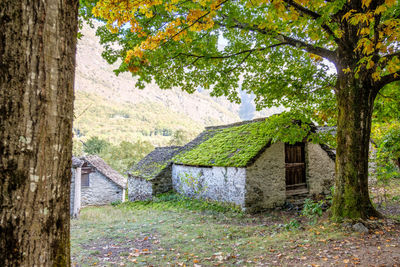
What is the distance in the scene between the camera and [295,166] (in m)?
12.3

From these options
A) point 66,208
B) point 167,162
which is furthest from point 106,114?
point 66,208

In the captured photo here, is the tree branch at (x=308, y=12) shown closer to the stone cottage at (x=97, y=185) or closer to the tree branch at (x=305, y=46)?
the tree branch at (x=305, y=46)

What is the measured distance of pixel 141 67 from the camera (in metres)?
6.95

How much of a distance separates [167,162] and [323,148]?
30.9ft

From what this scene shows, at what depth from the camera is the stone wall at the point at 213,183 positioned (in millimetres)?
10773

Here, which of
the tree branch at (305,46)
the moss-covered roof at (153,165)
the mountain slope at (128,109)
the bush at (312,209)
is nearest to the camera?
the bush at (312,209)

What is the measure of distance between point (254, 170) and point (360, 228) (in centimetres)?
560

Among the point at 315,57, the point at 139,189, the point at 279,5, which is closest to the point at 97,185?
the point at 139,189

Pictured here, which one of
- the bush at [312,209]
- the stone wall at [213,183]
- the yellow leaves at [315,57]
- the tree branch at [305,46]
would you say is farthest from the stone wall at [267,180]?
the tree branch at [305,46]

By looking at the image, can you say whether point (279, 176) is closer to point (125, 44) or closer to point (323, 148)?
point (323, 148)

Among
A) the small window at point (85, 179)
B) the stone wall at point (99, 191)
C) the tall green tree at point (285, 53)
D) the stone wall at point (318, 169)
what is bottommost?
the stone wall at point (99, 191)

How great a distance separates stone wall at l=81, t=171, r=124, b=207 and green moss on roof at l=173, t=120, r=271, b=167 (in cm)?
1192

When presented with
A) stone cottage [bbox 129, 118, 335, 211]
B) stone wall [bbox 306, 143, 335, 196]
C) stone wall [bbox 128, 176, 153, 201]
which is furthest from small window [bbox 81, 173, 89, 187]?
stone wall [bbox 306, 143, 335, 196]

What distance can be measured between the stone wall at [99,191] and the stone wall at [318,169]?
19.4 metres
